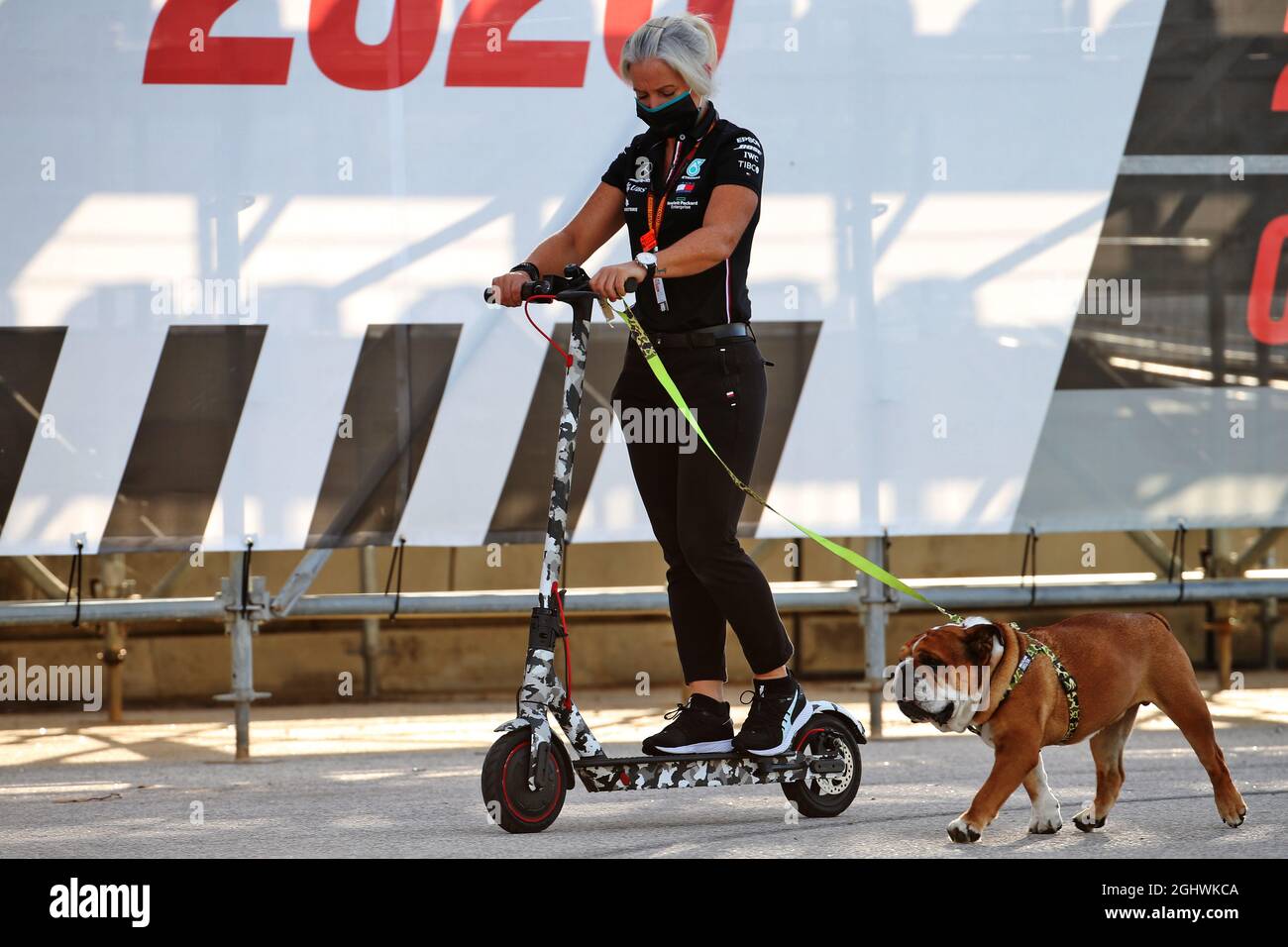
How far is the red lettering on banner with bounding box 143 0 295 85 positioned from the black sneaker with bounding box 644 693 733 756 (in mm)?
2683

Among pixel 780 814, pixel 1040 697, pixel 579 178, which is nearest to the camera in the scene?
pixel 1040 697

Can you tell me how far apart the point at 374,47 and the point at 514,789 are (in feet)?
9.18

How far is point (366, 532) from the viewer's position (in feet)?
18.1

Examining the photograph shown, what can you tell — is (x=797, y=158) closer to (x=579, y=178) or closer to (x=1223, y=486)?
(x=579, y=178)

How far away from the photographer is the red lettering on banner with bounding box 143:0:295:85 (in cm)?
545

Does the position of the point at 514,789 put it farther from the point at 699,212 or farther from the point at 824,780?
the point at 699,212

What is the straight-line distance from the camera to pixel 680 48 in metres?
3.87

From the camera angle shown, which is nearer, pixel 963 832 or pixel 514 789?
pixel 963 832

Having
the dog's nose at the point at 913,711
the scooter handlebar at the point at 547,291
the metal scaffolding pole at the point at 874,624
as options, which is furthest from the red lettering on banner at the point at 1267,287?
the scooter handlebar at the point at 547,291

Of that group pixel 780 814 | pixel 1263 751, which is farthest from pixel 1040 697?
pixel 1263 751

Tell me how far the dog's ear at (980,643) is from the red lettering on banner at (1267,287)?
8.81 feet

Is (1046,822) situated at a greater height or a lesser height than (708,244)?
lesser

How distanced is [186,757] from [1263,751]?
11.7 ft

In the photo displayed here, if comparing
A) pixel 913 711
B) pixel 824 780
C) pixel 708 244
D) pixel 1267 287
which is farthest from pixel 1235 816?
pixel 1267 287
